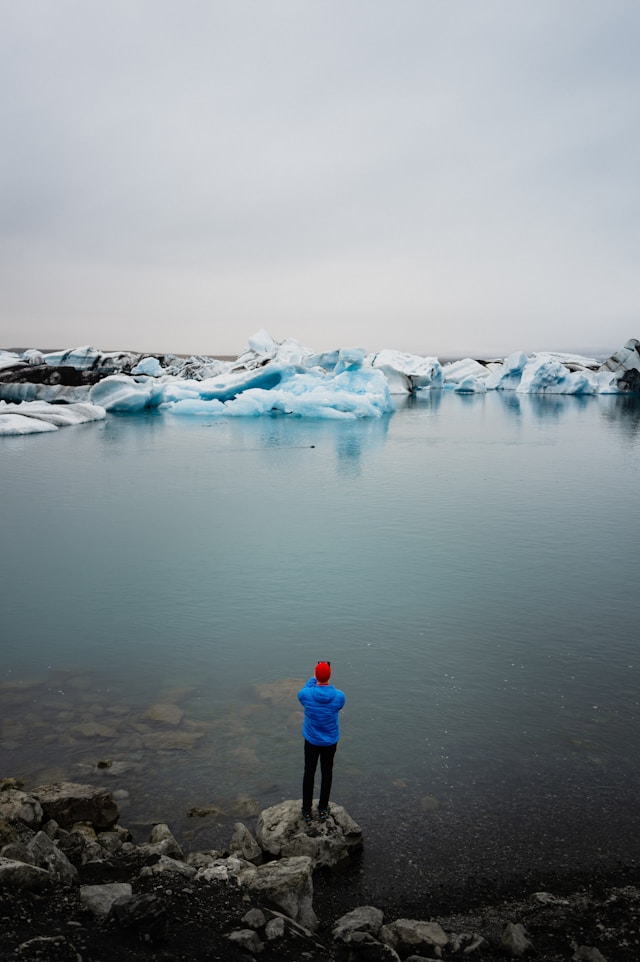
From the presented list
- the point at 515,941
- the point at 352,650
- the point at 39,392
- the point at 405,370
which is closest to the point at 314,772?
the point at 515,941

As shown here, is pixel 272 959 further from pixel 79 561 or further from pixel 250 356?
pixel 250 356

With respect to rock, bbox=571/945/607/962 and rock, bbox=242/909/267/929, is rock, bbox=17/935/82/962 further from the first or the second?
rock, bbox=571/945/607/962

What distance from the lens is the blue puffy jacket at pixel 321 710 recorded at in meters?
4.20

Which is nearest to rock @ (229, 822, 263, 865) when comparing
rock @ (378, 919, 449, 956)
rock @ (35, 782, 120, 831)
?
rock @ (35, 782, 120, 831)

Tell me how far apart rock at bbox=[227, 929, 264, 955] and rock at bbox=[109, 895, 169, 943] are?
30 centimetres

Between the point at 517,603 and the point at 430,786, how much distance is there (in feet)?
12.6

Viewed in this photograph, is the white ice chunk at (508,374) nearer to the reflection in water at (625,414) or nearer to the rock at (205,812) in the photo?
the reflection in water at (625,414)

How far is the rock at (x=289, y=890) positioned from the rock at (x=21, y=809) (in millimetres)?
1424

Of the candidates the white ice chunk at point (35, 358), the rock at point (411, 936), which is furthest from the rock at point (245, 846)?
the white ice chunk at point (35, 358)

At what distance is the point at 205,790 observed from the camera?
4758 millimetres

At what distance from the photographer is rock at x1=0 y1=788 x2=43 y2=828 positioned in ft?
13.5

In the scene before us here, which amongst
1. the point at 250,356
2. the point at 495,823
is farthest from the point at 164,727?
the point at 250,356

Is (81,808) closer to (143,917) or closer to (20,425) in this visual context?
(143,917)

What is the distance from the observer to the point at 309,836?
4086 mm
